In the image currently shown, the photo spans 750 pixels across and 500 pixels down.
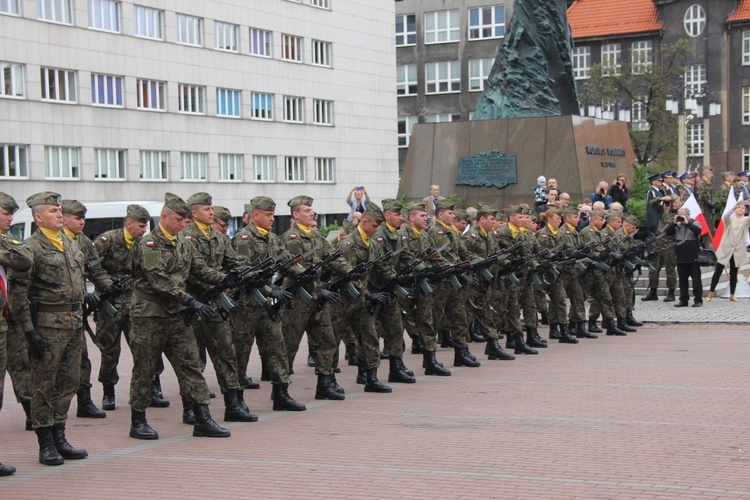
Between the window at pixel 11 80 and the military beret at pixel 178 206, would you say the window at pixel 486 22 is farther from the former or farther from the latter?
the military beret at pixel 178 206

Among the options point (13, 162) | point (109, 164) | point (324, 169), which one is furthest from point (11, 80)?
point (324, 169)

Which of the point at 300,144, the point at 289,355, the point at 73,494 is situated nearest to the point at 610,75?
the point at 300,144

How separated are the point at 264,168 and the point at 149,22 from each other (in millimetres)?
9622

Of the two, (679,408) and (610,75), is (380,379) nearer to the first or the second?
(679,408)

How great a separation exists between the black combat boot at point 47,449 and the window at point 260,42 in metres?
46.3

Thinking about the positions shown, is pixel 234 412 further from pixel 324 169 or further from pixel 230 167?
pixel 324 169

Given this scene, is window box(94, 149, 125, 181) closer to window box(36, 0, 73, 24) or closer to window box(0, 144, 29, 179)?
window box(0, 144, 29, 179)

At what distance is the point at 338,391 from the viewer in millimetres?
11805

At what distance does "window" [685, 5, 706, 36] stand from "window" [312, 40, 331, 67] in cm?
2241

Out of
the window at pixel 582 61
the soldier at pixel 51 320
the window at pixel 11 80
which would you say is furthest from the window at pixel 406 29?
the soldier at pixel 51 320

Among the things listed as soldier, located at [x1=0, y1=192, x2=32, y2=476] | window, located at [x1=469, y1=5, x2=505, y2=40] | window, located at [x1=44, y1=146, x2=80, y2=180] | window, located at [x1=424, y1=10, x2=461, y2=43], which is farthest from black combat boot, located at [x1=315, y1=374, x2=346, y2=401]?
window, located at [x1=424, y1=10, x2=461, y2=43]

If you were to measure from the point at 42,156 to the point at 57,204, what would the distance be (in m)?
36.0

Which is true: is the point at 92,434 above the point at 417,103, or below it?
below

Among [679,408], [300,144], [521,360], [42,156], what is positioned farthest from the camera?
[300,144]
